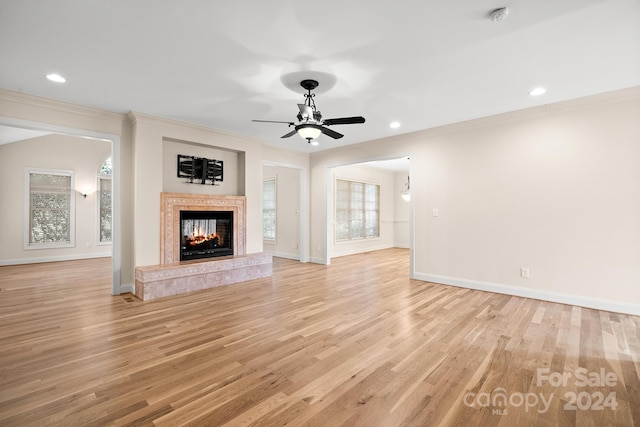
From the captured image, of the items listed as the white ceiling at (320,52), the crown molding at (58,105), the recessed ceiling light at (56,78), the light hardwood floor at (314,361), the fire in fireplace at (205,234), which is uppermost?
the recessed ceiling light at (56,78)

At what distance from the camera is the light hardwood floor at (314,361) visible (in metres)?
1.79

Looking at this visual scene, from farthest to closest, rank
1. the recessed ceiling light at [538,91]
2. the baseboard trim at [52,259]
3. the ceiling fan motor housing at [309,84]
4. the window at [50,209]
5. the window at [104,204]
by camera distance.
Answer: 1. the window at [104,204]
2. the window at [50,209]
3. the baseboard trim at [52,259]
4. the recessed ceiling light at [538,91]
5. the ceiling fan motor housing at [309,84]

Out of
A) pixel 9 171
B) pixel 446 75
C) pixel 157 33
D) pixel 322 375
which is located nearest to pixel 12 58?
pixel 157 33

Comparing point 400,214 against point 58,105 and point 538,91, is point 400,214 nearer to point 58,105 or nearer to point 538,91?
point 538,91

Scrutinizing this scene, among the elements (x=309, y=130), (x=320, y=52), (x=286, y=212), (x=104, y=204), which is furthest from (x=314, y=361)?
(x=104, y=204)

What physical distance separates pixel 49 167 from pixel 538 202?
34.6 ft

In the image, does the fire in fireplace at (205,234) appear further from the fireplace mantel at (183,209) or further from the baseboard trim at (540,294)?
the baseboard trim at (540,294)

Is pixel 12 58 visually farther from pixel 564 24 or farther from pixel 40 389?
pixel 564 24

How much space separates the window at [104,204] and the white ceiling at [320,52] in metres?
5.02

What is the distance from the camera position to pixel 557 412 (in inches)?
70.7

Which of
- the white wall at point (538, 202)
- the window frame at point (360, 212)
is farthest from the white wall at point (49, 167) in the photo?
the white wall at point (538, 202)

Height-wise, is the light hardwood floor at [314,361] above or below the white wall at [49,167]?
below

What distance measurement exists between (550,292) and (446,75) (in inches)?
130

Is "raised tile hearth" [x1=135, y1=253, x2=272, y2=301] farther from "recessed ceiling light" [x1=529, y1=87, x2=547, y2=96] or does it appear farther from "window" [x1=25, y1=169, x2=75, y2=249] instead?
"window" [x1=25, y1=169, x2=75, y2=249]
